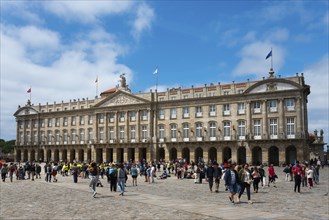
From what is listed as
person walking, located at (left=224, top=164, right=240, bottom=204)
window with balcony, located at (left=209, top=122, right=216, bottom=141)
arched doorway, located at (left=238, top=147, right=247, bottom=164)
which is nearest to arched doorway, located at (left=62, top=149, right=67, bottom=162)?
window with balcony, located at (left=209, top=122, right=216, bottom=141)

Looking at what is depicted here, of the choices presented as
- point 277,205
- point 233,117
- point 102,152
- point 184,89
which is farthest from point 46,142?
point 277,205

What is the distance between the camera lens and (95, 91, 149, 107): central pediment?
6731 centimetres

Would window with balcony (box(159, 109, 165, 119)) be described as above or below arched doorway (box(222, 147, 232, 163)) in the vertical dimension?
above

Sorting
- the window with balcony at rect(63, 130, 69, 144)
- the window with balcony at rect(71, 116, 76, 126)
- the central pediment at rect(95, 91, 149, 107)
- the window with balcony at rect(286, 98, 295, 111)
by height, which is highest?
the central pediment at rect(95, 91, 149, 107)

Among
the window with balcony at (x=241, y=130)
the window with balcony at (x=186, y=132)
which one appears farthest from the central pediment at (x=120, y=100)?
the window with balcony at (x=241, y=130)

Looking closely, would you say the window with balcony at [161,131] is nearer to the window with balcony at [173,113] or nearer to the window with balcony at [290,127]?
the window with balcony at [173,113]

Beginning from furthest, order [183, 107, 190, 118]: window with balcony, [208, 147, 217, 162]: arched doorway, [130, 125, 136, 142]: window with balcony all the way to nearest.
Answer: [130, 125, 136, 142]: window with balcony, [183, 107, 190, 118]: window with balcony, [208, 147, 217, 162]: arched doorway

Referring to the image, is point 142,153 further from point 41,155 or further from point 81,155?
point 41,155

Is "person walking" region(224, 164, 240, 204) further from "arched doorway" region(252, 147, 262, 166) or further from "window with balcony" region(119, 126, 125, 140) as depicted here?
"window with balcony" region(119, 126, 125, 140)

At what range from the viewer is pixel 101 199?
59.2 ft

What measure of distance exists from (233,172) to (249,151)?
40.2 m

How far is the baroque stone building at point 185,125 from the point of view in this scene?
175ft

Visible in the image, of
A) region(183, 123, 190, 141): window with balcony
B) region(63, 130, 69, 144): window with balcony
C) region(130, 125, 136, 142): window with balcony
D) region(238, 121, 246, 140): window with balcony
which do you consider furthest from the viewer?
region(63, 130, 69, 144): window with balcony

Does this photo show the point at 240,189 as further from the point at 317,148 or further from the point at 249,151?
the point at 317,148
